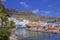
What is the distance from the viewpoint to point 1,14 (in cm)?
3131

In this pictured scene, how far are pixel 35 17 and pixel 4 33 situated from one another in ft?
572

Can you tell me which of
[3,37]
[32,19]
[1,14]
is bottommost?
[3,37]

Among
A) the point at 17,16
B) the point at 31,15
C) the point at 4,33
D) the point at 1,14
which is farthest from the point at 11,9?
the point at 4,33

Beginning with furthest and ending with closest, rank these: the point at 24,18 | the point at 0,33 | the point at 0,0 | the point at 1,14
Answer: the point at 24,18
the point at 1,14
the point at 0,0
the point at 0,33

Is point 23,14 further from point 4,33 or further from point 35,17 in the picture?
point 4,33

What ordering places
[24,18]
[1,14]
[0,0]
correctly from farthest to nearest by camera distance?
[24,18], [1,14], [0,0]

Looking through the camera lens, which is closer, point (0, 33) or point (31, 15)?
point (0, 33)

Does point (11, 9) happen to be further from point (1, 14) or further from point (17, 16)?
point (1, 14)

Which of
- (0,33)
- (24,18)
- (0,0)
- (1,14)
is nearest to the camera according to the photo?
(0,33)

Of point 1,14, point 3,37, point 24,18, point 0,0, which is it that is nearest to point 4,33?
point 3,37

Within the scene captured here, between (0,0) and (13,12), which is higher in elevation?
(13,12)

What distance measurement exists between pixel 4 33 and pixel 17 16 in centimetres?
17034

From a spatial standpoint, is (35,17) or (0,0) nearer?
(0,0)

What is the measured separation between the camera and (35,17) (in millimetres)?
193875
